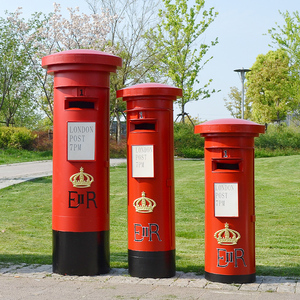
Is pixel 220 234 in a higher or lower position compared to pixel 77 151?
lower

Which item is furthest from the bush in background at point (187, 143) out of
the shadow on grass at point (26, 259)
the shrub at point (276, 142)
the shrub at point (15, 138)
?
the shadow on grass at point (26, 259)

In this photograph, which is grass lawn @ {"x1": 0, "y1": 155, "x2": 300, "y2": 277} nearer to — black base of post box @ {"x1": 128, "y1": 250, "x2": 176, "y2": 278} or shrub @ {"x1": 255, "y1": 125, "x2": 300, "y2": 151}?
black base of post box @ {"x1": 128, "y1": 250, "x2": 176, "y2": 278}

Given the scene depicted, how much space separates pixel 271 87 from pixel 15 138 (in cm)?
1869

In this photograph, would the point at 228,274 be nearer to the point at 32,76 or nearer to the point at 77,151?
the point at 77,151

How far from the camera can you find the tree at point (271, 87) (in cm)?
3694

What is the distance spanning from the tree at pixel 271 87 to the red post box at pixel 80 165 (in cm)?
3114

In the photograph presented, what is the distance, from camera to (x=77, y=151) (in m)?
5.84

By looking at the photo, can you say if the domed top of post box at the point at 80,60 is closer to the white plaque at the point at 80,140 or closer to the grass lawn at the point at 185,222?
the white plaque at the point at 80,140

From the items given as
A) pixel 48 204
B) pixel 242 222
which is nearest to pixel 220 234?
pixel 242 222

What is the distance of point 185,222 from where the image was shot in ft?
34.2

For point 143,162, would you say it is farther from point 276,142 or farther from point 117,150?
point 276,142

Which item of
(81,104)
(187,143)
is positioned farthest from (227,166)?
(187,143)

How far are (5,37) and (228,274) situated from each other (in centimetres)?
2996

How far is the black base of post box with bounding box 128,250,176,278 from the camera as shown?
5.73m
